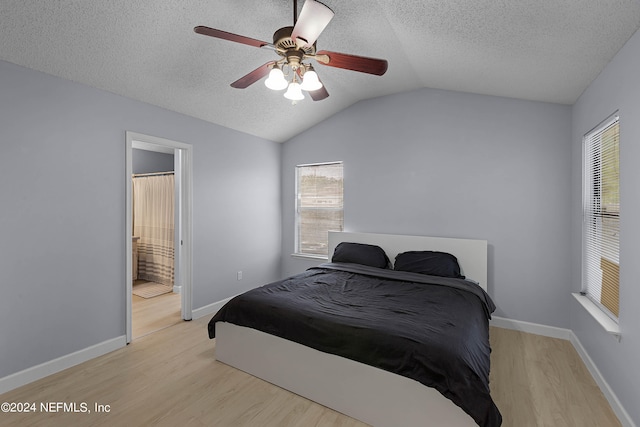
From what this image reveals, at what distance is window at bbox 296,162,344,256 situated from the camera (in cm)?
444

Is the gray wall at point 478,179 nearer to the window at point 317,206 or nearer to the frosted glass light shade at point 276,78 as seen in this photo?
the window at point 317,206

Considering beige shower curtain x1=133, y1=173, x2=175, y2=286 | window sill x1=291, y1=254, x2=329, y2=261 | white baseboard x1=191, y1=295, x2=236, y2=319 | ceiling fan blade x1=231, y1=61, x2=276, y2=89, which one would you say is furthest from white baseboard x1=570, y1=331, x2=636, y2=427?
beige shower curtain x1=133, y1=173, x2=175, y2=286

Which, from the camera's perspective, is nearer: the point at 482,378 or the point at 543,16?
the point at 482,378

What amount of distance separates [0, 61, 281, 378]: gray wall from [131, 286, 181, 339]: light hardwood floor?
1.36ft

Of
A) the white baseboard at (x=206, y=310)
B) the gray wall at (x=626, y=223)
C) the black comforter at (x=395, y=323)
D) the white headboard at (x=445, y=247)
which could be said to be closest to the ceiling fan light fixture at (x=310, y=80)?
the black comforter at (x=395, y=323)

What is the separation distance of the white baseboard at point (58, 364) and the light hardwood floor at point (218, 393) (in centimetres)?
5

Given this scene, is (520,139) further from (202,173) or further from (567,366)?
(202,173)

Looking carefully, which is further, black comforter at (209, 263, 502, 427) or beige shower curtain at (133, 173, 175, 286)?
beige shower curtain at (133, 173, 175, 286)

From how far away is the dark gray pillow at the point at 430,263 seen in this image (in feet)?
10.4

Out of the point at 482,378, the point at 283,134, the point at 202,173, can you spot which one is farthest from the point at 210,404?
the point at 283,134

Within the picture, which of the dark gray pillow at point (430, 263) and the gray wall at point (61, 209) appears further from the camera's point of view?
the dark gray pillow at point (430, 263)

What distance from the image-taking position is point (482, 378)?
159 centimetres

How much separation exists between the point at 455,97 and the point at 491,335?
266 cm

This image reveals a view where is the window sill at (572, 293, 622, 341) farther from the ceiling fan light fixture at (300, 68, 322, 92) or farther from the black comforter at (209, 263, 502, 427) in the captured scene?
the ceiling fan light fixture at (300, 68, 322, 92)
